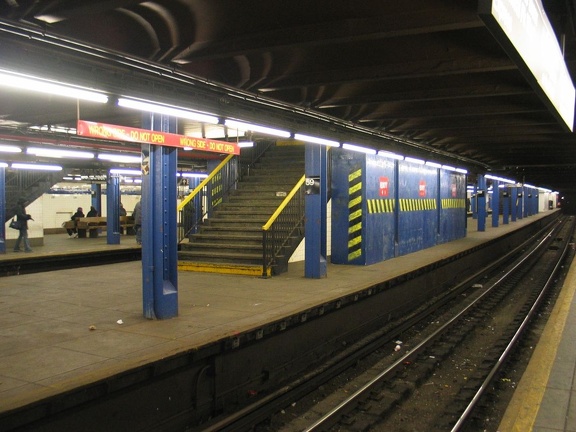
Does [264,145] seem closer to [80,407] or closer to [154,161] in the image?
[154,161]

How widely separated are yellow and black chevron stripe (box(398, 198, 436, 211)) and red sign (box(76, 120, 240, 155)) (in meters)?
8.09

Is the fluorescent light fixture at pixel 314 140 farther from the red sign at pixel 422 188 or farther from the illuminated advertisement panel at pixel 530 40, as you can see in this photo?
the red sign at pixel 422 188

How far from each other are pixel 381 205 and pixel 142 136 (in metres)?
7.74

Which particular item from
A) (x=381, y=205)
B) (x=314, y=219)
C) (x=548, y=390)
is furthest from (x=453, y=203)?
(x=548, y=390)

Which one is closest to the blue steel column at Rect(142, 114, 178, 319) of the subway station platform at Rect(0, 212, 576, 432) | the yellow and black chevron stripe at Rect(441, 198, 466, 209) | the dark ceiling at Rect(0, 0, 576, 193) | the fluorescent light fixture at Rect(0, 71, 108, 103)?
the subway station platform at Rect(0, 212, 576, 432)

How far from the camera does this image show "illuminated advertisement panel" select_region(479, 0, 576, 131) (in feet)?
11.7

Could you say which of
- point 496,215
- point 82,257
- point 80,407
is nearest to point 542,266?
point 496,215

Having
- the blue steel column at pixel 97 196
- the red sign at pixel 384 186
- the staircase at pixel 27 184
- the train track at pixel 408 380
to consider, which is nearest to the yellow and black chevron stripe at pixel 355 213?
the red sign at pixel 384 186

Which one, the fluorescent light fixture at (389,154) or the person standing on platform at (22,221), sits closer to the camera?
the fluorescent light fixture at (389,154)

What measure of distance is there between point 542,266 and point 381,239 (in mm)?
9370

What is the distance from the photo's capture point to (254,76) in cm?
635

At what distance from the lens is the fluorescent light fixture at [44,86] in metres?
4.13

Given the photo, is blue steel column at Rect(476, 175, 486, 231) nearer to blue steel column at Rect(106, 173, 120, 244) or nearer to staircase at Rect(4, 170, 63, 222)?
blue steel column at Rect(106, 173, 120, 244)

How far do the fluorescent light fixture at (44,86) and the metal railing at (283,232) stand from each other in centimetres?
499
